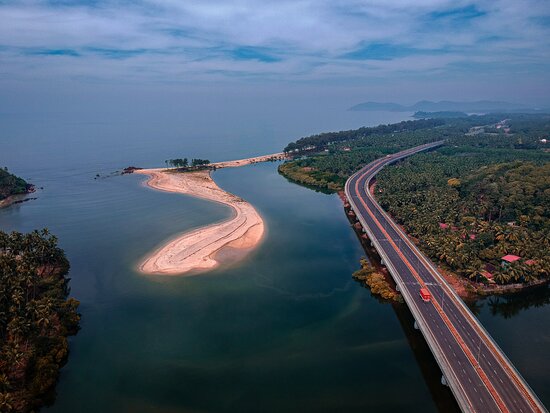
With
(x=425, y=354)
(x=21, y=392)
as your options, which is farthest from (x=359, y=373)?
(x=21, y=392)

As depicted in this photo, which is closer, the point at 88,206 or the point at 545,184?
the point at 545,184

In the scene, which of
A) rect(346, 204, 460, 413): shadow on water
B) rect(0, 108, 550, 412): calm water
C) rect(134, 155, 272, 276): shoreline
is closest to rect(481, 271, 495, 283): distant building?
rect(0, 108, 550, 412): calm water

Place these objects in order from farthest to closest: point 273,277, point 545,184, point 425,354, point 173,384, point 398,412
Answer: point 545,184, point 273,277, point 425,354, point 173,384, point 398,412

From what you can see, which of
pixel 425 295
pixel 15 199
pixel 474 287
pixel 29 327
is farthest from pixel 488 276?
pixel 15 199

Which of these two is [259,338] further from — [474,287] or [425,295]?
[474,287]

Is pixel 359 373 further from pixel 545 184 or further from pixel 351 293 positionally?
pixel 545 184

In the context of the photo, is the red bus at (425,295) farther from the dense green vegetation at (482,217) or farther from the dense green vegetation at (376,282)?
the dense green vegetation at (482,217)
